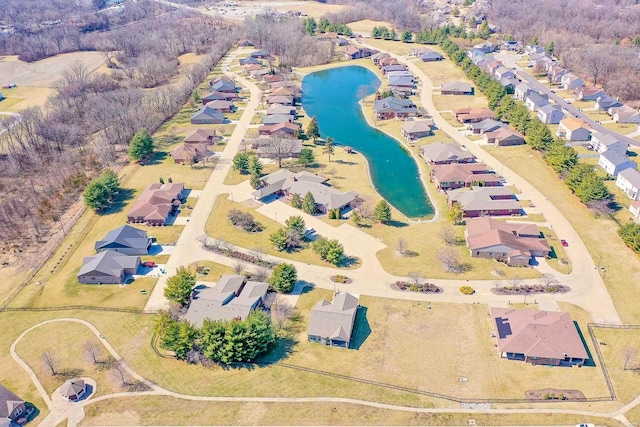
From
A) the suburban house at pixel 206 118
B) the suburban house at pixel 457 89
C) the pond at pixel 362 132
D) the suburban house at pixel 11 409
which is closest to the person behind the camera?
the suburban house at pixel 11 409

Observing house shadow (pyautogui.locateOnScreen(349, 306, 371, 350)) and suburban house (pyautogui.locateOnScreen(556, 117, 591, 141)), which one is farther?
suburban house (pyautogui.locateOnScreen(556, 117, 591, 141))

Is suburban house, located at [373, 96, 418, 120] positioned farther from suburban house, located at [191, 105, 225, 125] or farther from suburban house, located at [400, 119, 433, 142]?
suburban house, located at [191, 105, 225, 125]

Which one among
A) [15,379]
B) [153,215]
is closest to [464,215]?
[153,215]

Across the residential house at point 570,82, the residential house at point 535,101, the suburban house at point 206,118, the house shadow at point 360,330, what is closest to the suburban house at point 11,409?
the house shadow at point 360,330

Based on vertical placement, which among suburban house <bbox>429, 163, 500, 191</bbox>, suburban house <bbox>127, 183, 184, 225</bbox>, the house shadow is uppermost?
suburban house <bbox>429, 163, 500, 191</bbox>

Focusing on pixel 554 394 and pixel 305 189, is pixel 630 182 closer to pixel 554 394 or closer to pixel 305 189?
pixel 554 394

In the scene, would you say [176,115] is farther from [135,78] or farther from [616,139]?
[616,139]

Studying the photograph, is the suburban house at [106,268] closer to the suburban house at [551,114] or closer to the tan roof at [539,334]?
the tan roof at [539,334]

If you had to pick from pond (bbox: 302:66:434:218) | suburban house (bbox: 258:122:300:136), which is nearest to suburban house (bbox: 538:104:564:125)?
pond (bbox: 302:66:434:218)
